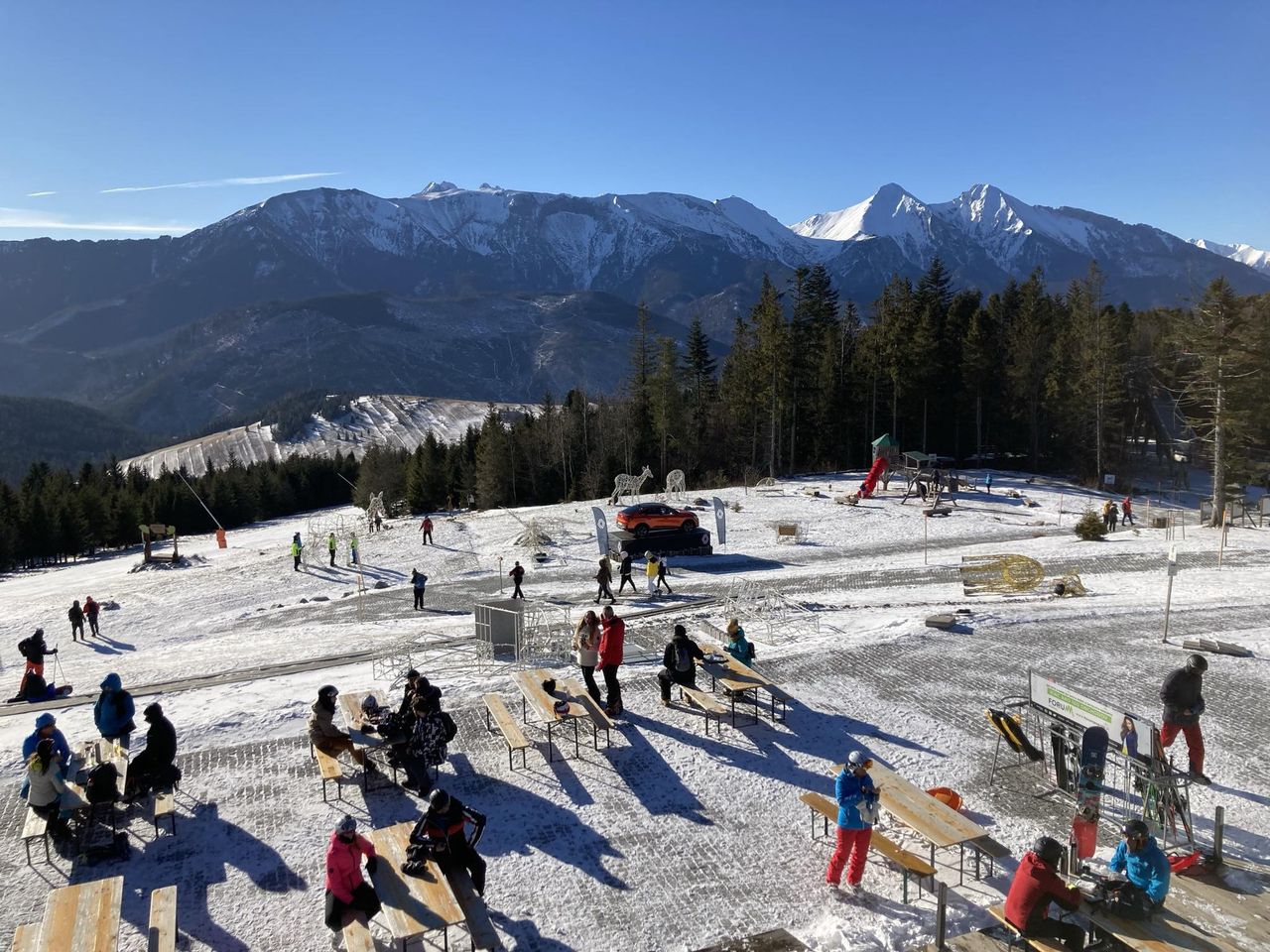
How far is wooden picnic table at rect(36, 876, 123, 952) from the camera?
6477 millimetres

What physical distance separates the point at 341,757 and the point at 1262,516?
37.2m

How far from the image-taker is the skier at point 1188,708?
31.3 ft

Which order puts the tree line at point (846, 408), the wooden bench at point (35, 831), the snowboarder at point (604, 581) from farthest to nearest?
the tree line at point (846, 408) → the snowboarder at point (604, 581) → the wooden bench at point (35, 831)

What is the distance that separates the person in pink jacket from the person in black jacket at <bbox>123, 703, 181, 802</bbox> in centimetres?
388

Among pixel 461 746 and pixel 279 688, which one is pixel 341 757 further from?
pixel 279 688

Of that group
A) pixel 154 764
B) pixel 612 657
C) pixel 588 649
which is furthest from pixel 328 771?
pixel 612 657

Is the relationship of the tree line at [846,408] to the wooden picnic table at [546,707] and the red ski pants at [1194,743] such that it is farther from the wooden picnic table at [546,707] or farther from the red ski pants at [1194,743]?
the red ski pants at [1194,743]

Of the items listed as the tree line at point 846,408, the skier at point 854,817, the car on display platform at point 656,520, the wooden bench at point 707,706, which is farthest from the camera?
the tree line at point 846,408

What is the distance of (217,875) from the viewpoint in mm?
8312

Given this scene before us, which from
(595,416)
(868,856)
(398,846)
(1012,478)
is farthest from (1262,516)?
(595,416)

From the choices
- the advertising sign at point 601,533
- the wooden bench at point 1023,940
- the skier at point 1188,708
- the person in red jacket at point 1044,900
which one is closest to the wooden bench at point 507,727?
the wooden bench at point 1023,940

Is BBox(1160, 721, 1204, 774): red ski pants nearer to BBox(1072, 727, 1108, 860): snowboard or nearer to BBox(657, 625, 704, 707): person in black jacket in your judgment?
BBox(1072, 727, 1108, 860): snowboard

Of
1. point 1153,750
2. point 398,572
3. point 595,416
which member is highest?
point 595,416

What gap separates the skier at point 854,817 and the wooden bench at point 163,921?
607 centimetres
